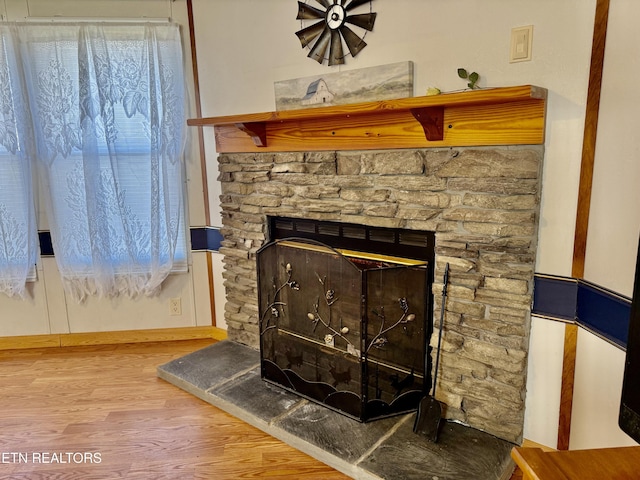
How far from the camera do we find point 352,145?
2.23 m

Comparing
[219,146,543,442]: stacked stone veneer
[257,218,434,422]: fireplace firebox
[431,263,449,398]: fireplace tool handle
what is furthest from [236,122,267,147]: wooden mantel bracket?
[431,263,449,398]: fireplace tool handle

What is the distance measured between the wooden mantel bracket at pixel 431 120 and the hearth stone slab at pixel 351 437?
131cm

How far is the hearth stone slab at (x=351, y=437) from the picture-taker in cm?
182

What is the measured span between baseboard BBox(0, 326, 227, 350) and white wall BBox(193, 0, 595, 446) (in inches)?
74.4

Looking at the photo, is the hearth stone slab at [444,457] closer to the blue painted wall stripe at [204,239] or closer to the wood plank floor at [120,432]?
the wood plank floor at [120,432]

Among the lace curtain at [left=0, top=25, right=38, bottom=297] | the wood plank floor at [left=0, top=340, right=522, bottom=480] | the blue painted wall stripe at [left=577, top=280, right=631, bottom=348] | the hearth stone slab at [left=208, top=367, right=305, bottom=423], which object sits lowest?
the wood plank floor at [left=0, top=340, right=522, bottom=480]

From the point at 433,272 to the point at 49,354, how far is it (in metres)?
2.65

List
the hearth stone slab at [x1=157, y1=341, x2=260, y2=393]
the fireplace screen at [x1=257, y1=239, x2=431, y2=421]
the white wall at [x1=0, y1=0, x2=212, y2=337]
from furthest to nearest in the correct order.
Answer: the white wall at [x1=0, y1=0, x2=212, y2=337]
the hearth stone slab at [x1=157, y1=341, x2=260, y2=393]
the fireplace screen at [x1=257, y1=239, x2=431, y2=421]

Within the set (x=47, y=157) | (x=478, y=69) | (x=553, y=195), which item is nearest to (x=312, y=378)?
(x=553, y=195)

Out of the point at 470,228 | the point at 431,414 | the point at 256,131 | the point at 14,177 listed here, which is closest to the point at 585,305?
the point at 470,228

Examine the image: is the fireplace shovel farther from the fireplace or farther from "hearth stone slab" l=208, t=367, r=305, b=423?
"hearth stone slab" l=208, t=367, r=305, b=423

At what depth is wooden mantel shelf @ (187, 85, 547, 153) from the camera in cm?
171

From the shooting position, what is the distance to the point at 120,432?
2223 millimetres

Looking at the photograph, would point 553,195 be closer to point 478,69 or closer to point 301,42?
point 478,69
